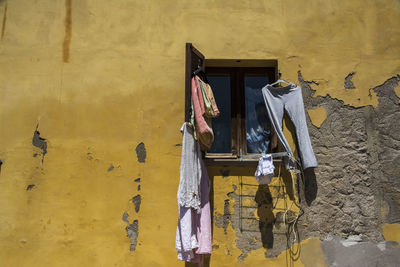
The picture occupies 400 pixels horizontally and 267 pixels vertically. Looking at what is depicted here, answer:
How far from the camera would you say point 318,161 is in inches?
153

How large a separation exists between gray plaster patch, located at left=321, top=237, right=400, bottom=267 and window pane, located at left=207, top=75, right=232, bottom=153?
1.52 m

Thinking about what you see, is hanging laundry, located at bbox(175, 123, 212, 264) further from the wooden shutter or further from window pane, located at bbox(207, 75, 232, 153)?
window pane, located at bbox(207, 75, 232, 153)

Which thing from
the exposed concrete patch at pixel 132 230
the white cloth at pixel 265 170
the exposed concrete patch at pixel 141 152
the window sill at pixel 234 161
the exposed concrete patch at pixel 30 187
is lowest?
the exposed concrete patch at pixel 132 230

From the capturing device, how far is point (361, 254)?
3.69m

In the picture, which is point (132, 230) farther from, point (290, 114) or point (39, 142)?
point (290, 114)

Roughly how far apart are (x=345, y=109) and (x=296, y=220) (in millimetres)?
1355

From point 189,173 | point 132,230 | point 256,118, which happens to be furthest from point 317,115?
point 132,230

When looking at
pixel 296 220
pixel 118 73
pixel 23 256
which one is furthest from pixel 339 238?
pixel 23 256

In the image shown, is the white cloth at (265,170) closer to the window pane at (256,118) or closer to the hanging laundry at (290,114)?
the hanging laundry at (290,114)

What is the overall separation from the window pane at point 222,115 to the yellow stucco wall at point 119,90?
1.14ft

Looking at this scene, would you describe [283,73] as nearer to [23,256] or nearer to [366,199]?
[366,199]

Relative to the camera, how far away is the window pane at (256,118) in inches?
163

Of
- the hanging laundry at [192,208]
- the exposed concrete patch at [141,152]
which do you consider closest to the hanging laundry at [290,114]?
the hanging laundry at [192,208]

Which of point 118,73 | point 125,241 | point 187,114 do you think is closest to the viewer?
point 187,114
